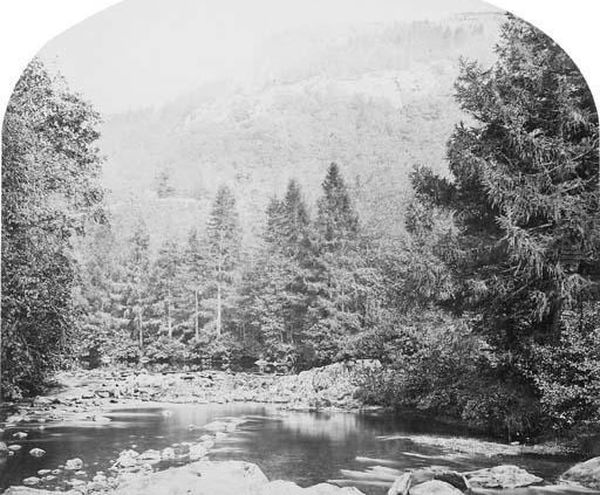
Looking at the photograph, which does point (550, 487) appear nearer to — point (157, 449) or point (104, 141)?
point (157, 449)

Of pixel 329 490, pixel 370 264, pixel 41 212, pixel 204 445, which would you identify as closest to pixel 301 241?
pixel 370 264

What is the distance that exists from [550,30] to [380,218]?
3.95 ft

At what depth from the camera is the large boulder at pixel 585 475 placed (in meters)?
3.68

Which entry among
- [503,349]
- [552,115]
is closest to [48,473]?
[503,349]

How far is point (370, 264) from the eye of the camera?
3.95 m

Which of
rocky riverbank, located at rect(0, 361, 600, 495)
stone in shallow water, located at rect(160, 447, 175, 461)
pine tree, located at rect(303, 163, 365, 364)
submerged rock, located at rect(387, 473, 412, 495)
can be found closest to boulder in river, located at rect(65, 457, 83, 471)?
rocky riverbank, located at rect(0, 361, 600, 495)

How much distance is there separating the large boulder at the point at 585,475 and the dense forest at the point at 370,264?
193mm

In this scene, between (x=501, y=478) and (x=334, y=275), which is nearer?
(x=501, y=478)

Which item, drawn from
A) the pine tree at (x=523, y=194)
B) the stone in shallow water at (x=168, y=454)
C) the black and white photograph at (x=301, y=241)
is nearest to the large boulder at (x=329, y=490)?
the black and white photograph at (x=301, y=241)

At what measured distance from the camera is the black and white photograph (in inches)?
148

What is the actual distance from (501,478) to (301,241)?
4.79ft

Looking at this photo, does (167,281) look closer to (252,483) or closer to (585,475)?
(252,483)

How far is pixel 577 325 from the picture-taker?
375cm

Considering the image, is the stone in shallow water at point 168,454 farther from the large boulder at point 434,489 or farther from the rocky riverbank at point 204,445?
the large boulder at point 434,489
